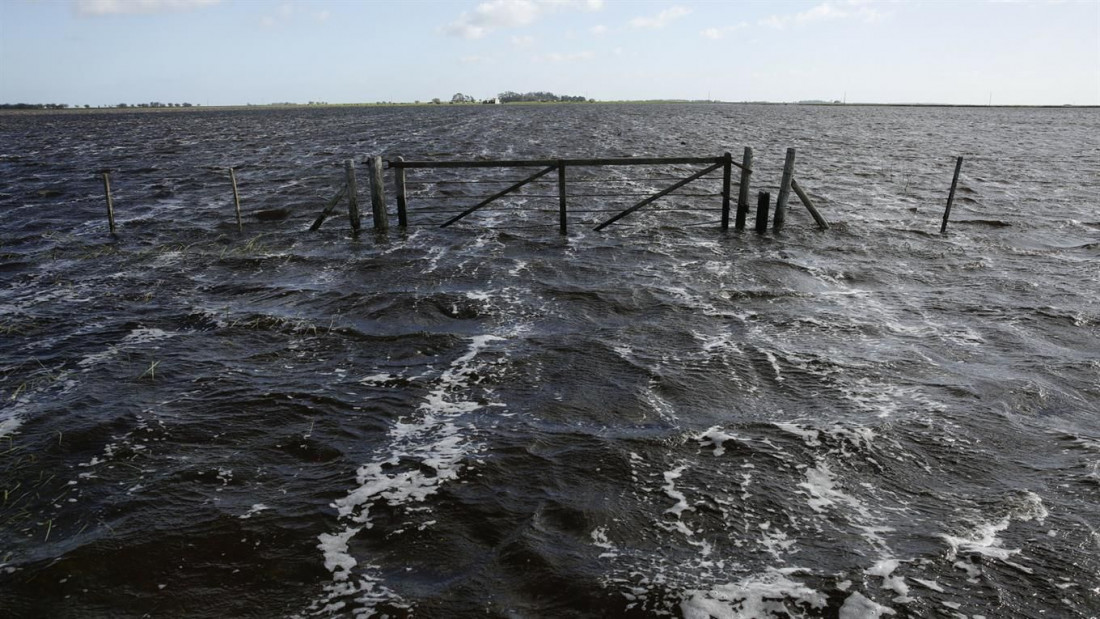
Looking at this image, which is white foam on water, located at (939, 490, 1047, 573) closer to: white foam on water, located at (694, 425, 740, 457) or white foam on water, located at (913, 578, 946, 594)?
white foam on water, located at (913, 578, 946, 594)

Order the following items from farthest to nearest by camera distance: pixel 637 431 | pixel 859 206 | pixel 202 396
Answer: pixel 859 206, pixel 202 396, pixel 637 431

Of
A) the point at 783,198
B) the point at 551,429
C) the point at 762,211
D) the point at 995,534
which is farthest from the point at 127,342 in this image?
the point at 783,198

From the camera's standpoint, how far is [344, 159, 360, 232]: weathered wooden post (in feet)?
54.6

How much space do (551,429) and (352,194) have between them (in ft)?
39.4

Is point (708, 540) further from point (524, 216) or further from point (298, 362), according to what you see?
point (524, 216)

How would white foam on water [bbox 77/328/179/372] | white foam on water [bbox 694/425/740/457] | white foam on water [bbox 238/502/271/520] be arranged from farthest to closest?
white foam on water [bbox 77/328/179/372]
white foam on water [bbox 694/425/740/457]
white foam on water [bbox 238/502/271/520]

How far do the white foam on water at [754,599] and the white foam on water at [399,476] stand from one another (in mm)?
2241

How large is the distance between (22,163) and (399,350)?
138ft

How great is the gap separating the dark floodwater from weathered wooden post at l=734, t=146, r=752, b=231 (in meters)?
1.54

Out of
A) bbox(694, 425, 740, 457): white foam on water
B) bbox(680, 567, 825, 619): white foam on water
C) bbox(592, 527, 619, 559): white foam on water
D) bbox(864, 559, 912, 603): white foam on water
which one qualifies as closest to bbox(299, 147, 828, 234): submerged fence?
bbox(694, 425, 740, 457): white foam on water

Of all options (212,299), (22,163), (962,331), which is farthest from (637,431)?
(22,163)

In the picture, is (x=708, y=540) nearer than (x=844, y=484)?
Yes

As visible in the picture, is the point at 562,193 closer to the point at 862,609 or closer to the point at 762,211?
the point at 762,211

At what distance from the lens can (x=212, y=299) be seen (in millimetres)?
12398
